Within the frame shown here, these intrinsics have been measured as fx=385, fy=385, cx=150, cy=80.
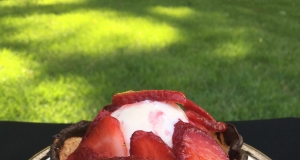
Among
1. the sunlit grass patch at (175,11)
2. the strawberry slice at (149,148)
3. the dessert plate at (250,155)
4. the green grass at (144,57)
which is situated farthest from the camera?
the sunlit grass patch at (175,11)

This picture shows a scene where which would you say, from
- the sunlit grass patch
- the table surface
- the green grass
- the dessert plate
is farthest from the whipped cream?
the sunlit grass patch

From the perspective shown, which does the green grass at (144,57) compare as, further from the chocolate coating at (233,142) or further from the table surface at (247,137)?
the chocolate coating at (233,142)

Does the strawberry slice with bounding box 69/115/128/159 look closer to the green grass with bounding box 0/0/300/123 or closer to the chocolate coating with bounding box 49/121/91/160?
the chocolate coating with bounding box 49/121/91/160

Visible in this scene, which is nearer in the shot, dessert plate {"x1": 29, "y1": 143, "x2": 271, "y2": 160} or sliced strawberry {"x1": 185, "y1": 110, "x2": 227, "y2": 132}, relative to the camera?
sliced strawberry {"x1": 185, "y1": 110, "x2": 227, "y2": 132}

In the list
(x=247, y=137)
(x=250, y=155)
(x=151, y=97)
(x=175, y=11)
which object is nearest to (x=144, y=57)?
(x=175, y=11)

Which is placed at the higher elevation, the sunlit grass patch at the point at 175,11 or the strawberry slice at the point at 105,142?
the strawberry slice at the point at 105,142

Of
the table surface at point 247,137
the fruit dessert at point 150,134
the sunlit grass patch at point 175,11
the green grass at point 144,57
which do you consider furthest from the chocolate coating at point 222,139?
the sunlit grass patch at point 175,11

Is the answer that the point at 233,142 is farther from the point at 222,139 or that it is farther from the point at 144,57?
the point at 144,57

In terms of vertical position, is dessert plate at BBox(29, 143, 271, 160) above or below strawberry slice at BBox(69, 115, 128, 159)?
below
